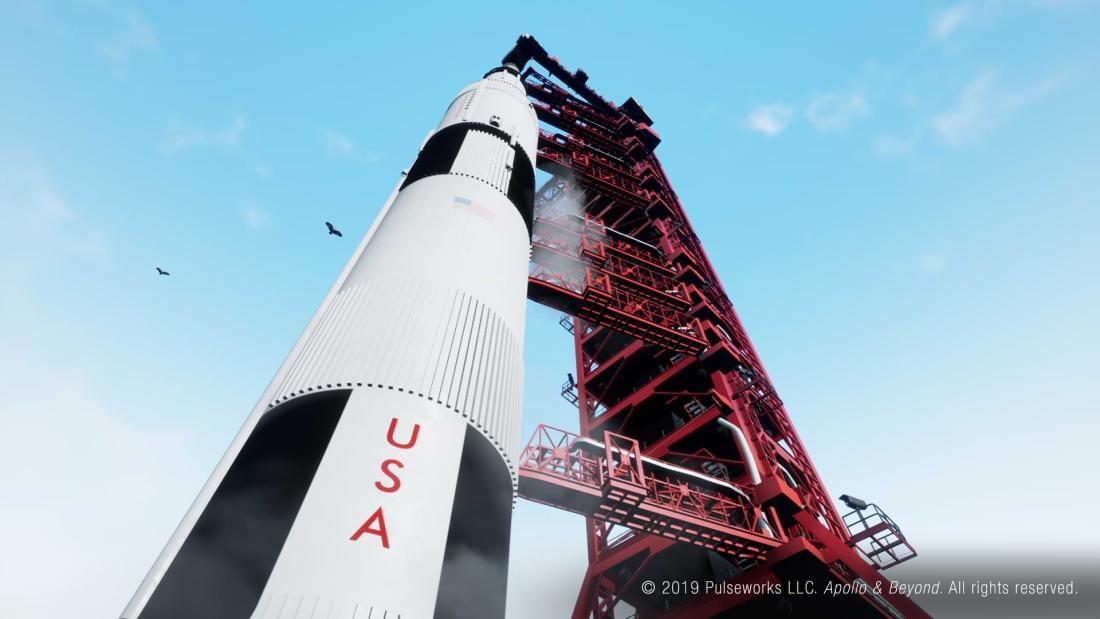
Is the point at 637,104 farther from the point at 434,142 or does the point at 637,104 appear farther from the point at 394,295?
the point at 394,295

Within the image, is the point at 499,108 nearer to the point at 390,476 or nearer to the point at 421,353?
the point at 421,353

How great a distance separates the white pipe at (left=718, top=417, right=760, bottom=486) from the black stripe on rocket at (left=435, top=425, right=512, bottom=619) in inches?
560

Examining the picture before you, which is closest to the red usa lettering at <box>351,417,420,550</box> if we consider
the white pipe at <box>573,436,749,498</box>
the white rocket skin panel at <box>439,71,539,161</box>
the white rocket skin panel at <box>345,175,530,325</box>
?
the white rocket skin panel at <box>345,175,530,325</box>

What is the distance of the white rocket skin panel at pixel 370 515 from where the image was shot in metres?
4.69

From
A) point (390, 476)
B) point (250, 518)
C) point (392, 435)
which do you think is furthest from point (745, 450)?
point (250, 518)

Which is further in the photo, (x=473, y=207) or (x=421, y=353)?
(x=473, y=207)

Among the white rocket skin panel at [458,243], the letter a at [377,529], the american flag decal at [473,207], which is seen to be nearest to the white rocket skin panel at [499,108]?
the white rocket skin panel at [458,243]

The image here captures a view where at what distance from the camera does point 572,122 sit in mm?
39812

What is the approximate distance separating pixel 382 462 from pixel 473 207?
615 cm

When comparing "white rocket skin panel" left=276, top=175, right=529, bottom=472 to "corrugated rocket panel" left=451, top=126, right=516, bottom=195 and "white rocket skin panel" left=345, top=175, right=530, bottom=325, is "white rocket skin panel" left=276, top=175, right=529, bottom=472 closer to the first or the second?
"white rocket skin panel" left=345, top=175, right=530, bottom=325

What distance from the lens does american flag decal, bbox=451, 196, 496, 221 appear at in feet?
35.0

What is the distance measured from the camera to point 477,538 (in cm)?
613

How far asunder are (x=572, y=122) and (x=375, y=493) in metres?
37.7

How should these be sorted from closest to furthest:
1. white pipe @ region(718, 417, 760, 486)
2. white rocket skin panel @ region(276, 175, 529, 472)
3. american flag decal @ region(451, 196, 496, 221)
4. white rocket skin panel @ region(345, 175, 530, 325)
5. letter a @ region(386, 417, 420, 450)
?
letter a @ region(386, 417, 420, 450)
white rocket skin panel @ region(276, 175, 529, 472)
white rocket skin panel @ region(345, 175, 530, 325)
american flag decal @ region(451, 196, 496, 221)
white pipe @ region(718, 417, 760, 486)
